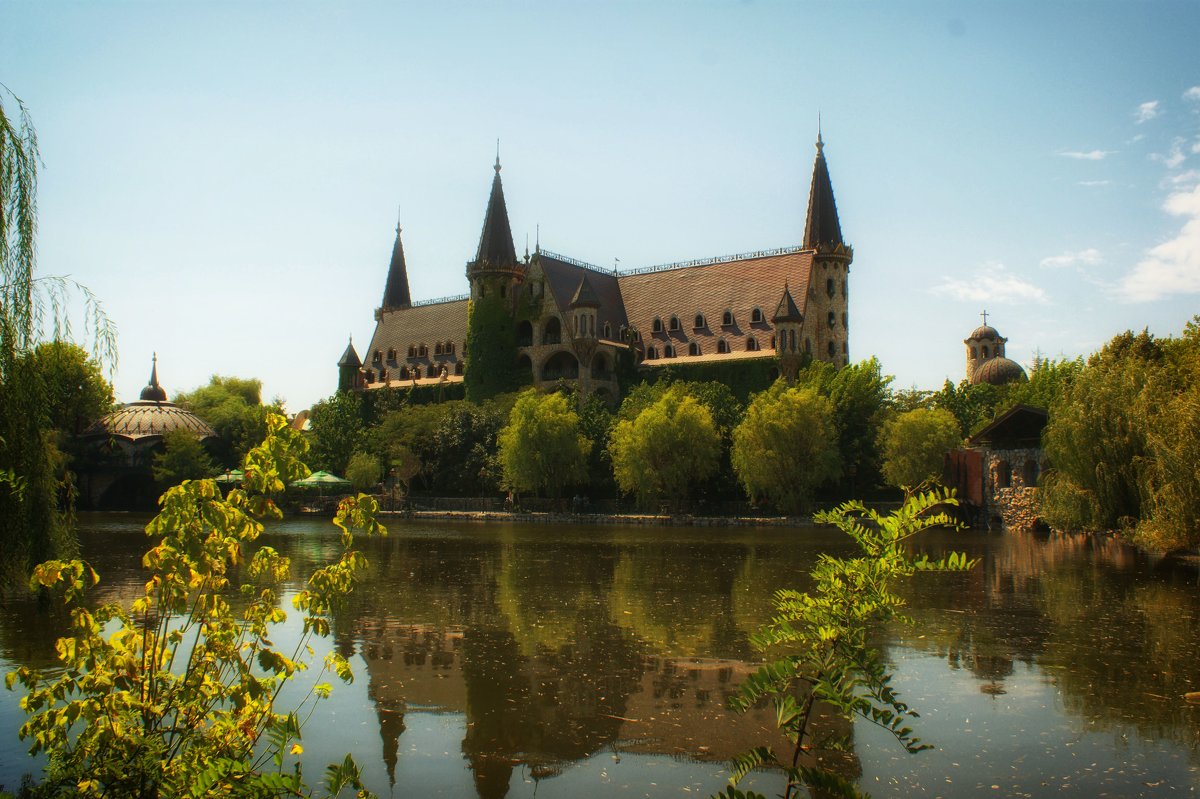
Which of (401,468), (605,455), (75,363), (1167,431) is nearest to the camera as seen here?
(75,363)

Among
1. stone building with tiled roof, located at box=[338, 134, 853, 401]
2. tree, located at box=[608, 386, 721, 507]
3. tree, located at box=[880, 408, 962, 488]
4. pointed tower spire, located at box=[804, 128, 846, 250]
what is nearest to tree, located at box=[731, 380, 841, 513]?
tree, located at box=[608, 386, 721, 507]

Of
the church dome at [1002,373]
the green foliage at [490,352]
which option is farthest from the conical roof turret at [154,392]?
the church dome at [1002,373]

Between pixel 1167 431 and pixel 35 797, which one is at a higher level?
pixel 1167 431

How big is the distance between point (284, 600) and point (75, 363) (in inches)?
322

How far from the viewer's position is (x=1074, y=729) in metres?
9.91

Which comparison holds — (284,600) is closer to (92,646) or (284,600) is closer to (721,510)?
(92,646)

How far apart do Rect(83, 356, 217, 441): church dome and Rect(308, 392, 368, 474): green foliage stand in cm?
951

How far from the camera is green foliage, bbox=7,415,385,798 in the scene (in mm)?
5668

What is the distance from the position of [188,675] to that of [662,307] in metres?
70.2

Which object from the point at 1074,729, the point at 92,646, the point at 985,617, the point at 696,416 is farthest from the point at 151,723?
the point at 696,416

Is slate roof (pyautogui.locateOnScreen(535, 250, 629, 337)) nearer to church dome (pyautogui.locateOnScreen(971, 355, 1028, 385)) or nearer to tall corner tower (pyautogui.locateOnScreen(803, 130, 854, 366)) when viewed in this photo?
tall corner tower (pyautogui.locateOnScreen(803, 130, 854, 366))

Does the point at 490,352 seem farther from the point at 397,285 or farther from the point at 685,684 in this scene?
the point at 685,684

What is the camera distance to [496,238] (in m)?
77.8

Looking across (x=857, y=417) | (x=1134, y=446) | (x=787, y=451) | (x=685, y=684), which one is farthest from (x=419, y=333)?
(x=685, y=684)
